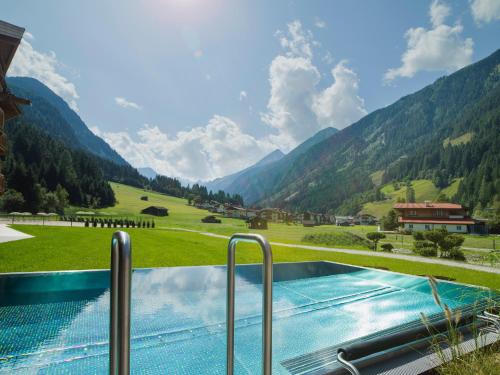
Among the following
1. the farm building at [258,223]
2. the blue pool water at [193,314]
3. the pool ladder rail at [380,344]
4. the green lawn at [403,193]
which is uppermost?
the green lawn at [403,193]

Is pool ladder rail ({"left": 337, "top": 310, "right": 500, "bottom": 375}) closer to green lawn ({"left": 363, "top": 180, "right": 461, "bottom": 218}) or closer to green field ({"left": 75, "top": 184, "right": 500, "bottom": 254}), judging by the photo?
green field ({"left": 75, "top": 184, "right": 500, "bottom": 254})

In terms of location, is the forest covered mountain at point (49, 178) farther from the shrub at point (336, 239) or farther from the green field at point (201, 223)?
the shrub at point (336, 239)

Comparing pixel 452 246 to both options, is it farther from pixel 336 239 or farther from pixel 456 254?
pixel 336 239

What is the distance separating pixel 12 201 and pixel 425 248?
26050mm

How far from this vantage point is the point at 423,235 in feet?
34.9

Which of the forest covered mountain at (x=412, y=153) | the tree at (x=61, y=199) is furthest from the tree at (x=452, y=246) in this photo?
the tree at (x=61, y=199)

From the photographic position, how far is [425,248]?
992 centimetres

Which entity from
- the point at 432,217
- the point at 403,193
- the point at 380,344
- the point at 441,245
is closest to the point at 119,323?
the point at 380,344

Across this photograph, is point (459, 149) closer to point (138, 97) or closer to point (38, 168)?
point (138, 97)

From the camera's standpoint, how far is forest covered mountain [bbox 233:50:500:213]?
3256cm

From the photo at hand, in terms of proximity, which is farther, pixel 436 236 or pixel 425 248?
pixel 436 236

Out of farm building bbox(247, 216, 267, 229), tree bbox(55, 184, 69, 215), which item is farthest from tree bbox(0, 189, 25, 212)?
farm building bbox(247, 216, 267, 229)

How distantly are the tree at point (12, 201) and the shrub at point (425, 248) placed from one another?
2507 centimetres

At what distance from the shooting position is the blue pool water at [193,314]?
2518 mm
